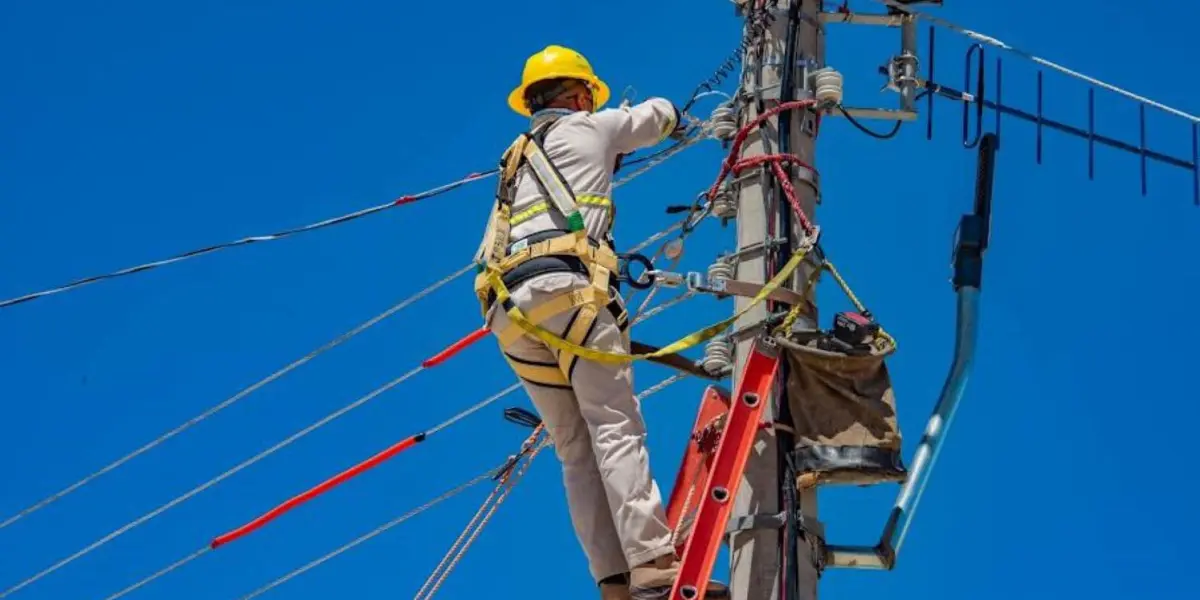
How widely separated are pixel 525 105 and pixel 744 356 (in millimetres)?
1473

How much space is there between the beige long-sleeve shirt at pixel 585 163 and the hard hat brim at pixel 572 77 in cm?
21

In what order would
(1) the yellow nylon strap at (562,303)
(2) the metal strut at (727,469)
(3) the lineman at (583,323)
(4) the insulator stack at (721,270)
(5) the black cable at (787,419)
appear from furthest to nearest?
1. (4) the insulator stack at (721,270)
2. (5) the black cable at (787,419)
3. (1) the yellow nylon strap at (562,303)
4. (3) the lineman at (583,323)
5. (2) the metal strut at (727,469)

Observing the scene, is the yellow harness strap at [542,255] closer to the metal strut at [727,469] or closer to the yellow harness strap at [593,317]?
the yellow harness strap at [593,317]

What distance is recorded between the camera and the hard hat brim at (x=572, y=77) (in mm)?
8758

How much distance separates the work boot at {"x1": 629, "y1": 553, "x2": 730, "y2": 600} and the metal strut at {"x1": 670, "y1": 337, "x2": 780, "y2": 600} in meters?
0.07

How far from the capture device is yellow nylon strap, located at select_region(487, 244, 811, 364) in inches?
315

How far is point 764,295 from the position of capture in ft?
27.7

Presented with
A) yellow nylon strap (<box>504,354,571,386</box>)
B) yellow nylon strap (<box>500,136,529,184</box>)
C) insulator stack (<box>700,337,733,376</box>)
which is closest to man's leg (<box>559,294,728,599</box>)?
yellow nylon strap (<box>504,354,571,386</box>)

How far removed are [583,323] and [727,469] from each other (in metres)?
0.83

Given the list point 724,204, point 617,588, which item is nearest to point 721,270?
point 724,204

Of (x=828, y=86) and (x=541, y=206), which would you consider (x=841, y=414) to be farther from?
(x=828, y=86)

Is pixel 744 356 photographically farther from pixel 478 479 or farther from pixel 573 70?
pixel 478 479

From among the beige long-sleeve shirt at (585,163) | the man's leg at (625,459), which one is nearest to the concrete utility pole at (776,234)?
the man's leg at (625,459)

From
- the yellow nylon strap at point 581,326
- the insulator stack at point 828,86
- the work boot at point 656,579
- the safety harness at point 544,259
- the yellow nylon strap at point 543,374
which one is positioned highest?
the insulator stack at point 828,86
